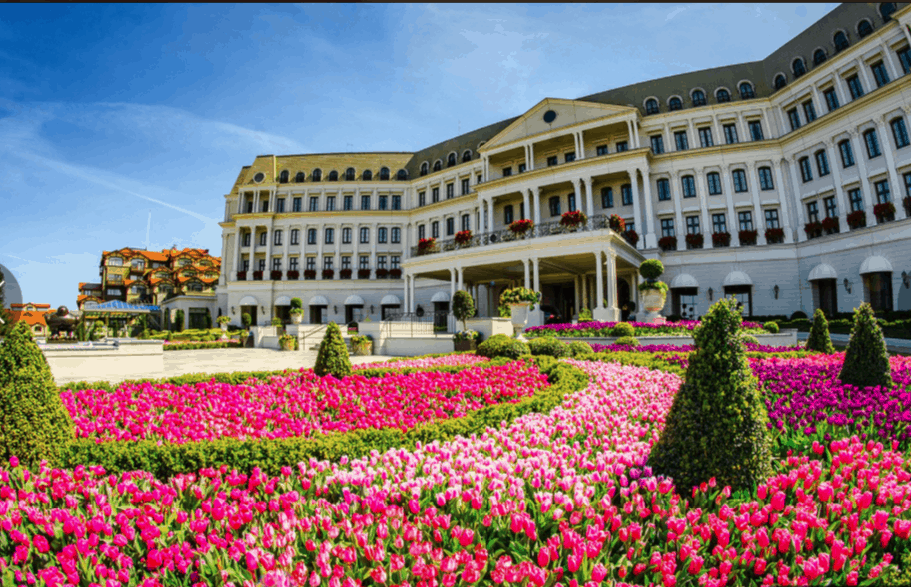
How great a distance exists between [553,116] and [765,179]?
15.4m

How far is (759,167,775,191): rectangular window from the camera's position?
3231 cm

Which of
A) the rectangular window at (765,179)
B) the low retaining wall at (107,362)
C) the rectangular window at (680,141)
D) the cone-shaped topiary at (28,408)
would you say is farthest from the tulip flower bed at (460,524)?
the rectangular window at (680,141)

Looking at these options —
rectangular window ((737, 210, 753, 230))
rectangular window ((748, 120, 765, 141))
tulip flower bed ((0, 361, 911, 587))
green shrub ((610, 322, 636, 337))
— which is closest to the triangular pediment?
rectangular window ((748, 120, 765, 141))

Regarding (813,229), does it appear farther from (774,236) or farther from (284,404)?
(284,404)

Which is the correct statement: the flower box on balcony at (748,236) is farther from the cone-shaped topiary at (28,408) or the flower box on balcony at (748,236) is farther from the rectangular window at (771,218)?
the cone-shaped topiary at (28,408)

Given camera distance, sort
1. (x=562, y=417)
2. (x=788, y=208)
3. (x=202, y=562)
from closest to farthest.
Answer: (x=202, y=562) → (x=562, y=417) → (x=788, y=208)

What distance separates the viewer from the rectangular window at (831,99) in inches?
1174

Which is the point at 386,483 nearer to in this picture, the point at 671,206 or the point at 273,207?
the point at 671,206

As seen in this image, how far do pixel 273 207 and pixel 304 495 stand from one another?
51219mm

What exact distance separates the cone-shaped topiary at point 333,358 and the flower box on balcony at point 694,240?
97.3 feet

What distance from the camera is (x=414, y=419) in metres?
6.69

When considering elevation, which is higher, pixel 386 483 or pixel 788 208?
pixel 788 208

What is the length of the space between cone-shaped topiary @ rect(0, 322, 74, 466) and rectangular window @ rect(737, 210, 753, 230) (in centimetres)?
3692

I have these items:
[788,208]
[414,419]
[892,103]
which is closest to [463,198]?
[788,208]
